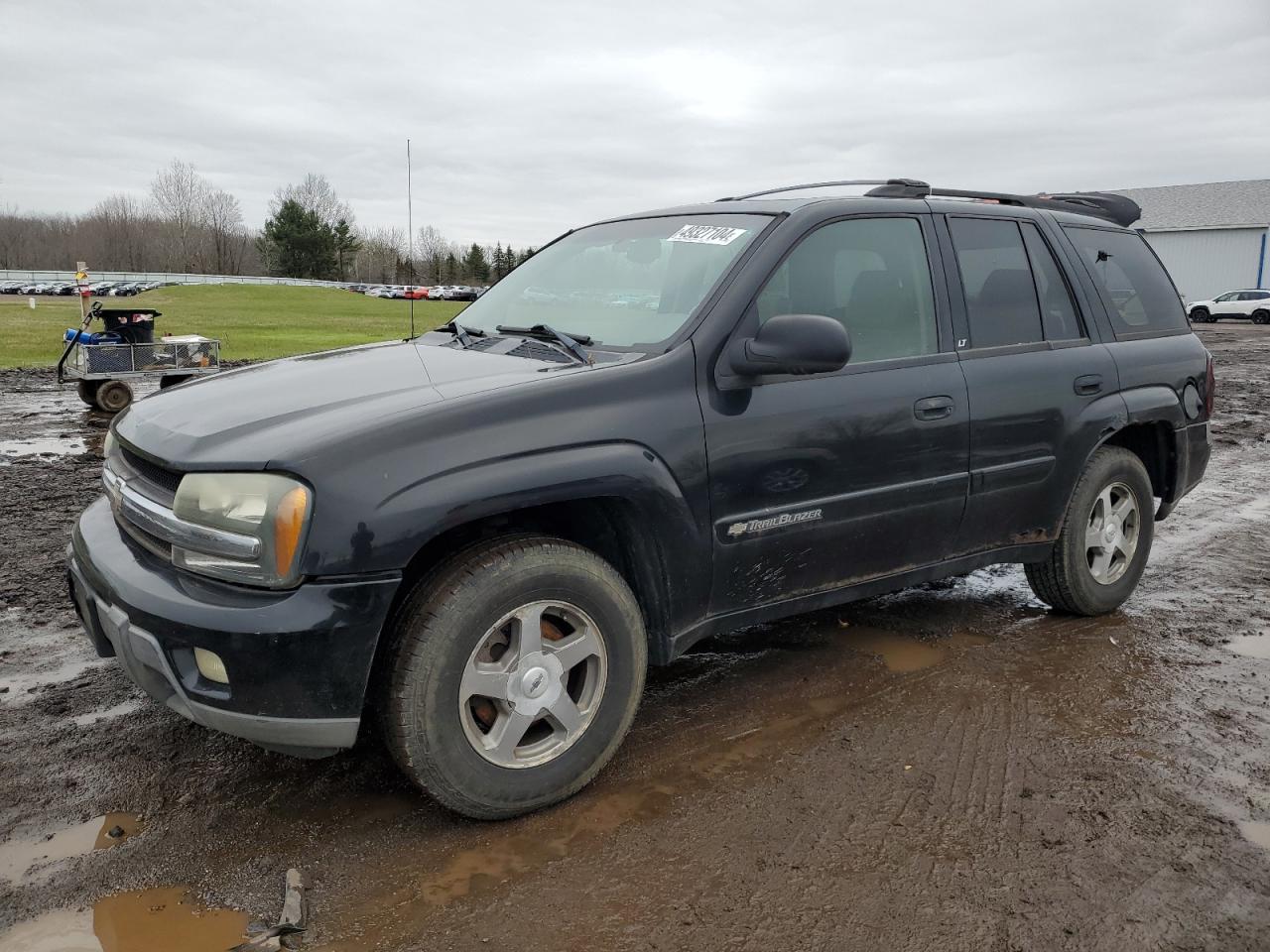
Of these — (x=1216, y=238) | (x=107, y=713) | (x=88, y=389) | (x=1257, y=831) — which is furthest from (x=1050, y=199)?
(x=1216, y=238)

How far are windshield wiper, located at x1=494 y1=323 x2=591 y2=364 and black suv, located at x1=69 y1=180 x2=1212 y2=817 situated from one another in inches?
1.2

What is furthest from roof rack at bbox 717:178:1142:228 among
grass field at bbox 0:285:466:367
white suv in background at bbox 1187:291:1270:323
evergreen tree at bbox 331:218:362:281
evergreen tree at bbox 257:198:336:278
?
evergreen tree at bbox 331:218:362:281

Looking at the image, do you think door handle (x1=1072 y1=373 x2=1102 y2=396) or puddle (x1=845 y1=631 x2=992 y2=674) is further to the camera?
door handle (x1=1072 y1=373 x2=1102 y2=396)

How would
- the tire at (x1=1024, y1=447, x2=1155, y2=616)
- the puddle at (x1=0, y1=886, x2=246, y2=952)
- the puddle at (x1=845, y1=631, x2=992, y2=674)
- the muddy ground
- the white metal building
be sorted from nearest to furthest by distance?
the puddle at (x1=0, y1=886, x2=246, y2=952), the muddy ground, the puddle at (x1=845, y1=631, x2=992, y2=674), the tire at (x1=1024, y1=447, x2=1155, y2=616), the white metal building

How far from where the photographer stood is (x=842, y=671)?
4062mm

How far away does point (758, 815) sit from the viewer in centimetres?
295

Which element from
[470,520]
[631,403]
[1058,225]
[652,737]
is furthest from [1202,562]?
[470,520]

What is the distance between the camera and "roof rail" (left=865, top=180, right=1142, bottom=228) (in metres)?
4.07

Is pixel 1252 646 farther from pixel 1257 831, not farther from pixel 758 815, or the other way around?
pixel 758 815

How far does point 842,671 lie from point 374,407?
2300mm

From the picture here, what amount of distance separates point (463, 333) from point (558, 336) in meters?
A: 0.64

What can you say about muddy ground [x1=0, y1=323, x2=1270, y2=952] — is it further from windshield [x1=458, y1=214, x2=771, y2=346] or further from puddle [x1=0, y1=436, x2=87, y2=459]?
puddle [x1=0, y1=436, x2=87, y2=459]

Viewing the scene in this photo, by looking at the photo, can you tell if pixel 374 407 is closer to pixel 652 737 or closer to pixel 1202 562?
pixel 652 737

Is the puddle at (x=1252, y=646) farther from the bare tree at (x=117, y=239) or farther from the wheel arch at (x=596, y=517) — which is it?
the bare tree at (x=117, y=239)
